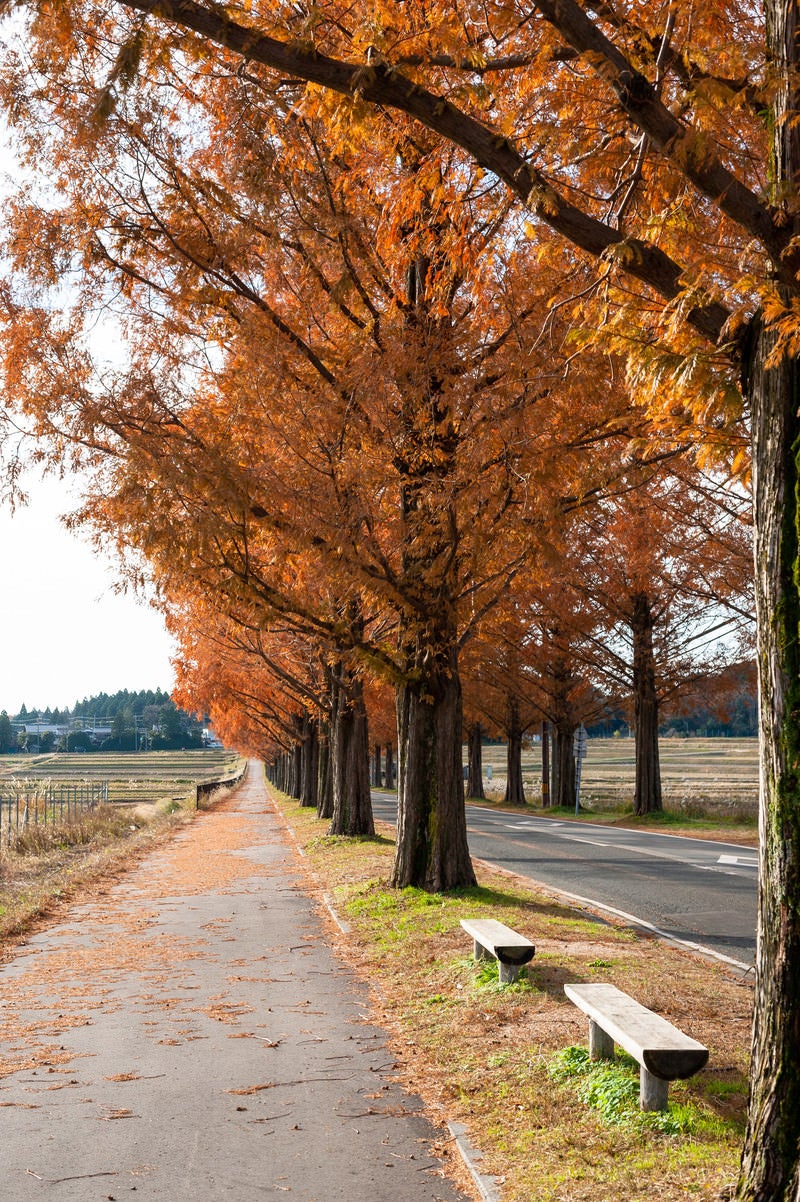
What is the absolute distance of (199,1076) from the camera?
251 inches

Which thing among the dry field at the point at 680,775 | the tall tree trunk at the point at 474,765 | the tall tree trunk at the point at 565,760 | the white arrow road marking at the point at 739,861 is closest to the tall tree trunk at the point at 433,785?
the white arrow road marking at the point at 739,861

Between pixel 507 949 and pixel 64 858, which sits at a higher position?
pixel 507 949

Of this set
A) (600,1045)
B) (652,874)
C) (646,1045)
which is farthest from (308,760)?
(646,1045)

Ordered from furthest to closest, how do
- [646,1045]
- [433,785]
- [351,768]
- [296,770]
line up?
[296,770] → [351,768] → [433,785] → [646,1045]

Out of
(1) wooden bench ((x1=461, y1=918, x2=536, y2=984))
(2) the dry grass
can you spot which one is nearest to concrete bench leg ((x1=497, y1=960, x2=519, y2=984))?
(1) wooden bench ((x1=461, y1=918, x2=536, y2=984))

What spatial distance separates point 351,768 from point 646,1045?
1814cm

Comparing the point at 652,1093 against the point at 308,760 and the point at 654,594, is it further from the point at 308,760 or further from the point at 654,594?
the point at 308,760

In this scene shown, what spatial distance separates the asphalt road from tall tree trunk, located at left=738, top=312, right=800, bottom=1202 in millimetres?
6086

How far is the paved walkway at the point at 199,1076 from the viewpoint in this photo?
4855mm

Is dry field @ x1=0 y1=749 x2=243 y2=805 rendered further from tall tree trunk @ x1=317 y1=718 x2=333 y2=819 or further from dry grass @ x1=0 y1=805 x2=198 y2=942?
dry grass @ x1=0 y1=805 x2=198 y2=942

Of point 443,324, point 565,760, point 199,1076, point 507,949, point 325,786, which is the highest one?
point 443,324

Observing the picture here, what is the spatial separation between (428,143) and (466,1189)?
21.6 ft

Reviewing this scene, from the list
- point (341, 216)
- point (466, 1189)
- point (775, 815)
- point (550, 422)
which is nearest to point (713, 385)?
point (775, 815)

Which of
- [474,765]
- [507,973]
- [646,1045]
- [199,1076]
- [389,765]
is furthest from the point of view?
[389,765]
